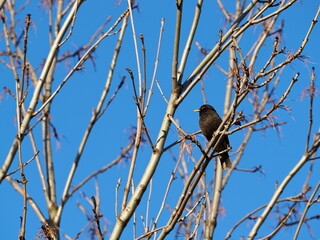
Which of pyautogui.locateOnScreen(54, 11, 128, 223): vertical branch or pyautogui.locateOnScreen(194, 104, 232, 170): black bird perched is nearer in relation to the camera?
pyautogui.locateOnScreen(54, 11, 128, 223): vertical branch

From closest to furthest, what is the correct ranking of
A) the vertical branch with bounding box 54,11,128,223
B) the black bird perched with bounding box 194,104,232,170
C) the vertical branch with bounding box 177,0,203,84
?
the vertical branch with bounding box 177,0,203,84 < the vertical branch with bounding box 54,11,128,223 < the black bird perched with bounding box 194,104,232,170

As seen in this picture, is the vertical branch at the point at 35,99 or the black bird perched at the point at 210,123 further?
the black bird perched at the point at 210,123

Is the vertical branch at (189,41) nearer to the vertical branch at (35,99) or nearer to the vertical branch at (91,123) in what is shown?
the vertical branch at (35,99)

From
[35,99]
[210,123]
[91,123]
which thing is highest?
[210,123]

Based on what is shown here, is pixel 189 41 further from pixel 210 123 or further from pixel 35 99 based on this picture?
pixel 210 123

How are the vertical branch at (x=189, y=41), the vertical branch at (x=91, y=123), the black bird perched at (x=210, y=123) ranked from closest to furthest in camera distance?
the vertical branch at (x=189, y=41), the vertical branch at (x=91, y=123), the black bird perched at (x=210, y=123)

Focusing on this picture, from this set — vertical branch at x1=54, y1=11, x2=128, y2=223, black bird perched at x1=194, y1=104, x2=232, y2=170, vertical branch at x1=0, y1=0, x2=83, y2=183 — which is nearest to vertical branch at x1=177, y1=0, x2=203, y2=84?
vertical branch at x1=0, y1=0, x2=83, y2=183

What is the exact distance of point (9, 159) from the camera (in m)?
3.59

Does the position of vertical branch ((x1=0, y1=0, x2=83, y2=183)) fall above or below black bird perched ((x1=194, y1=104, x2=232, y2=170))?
A: below

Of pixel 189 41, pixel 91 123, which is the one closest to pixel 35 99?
pixel 189 41

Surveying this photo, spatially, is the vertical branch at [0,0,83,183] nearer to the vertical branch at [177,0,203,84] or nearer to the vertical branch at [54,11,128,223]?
the vertical branch at [54,11,128,223]

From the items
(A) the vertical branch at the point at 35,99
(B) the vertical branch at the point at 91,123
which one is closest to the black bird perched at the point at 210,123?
(B) the vertical branch at the point at 91,123

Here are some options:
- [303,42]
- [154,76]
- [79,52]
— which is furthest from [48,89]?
[303,42]

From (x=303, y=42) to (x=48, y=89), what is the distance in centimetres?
316
